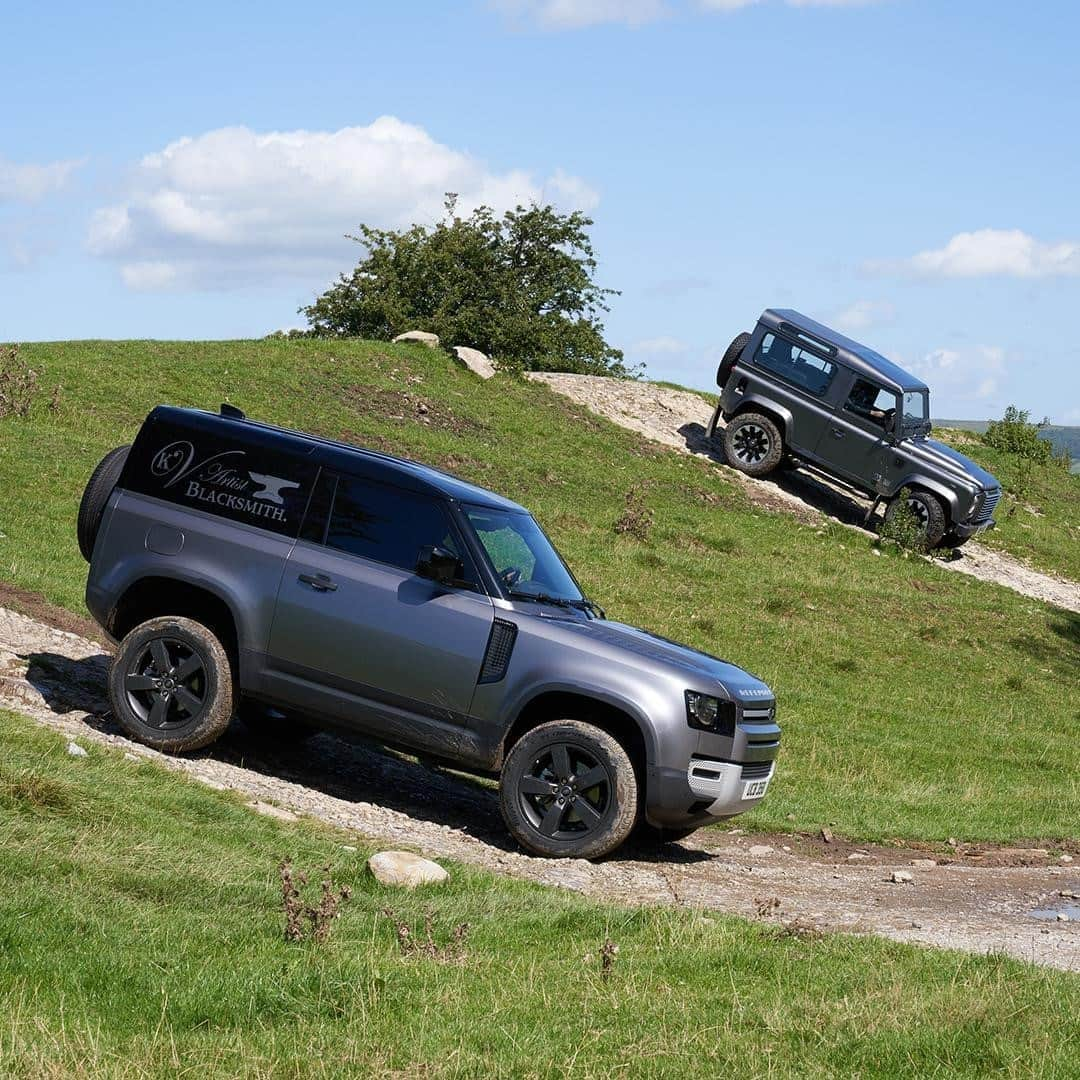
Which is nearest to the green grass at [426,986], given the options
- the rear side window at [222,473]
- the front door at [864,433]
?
the rear side window at [222,473]

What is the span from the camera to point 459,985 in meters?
5.37

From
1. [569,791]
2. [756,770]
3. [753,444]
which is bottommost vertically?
[569,791]

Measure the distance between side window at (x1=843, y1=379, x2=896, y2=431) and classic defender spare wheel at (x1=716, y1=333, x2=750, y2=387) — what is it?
2.51 metres

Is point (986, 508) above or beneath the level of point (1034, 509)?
beneath

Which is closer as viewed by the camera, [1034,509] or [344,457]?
[344,457]

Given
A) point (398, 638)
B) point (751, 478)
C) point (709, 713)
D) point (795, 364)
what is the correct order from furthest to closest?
1. point (751, 478)
2. point (795, 364)
3. point (398, 638)
4. point (709, 713)

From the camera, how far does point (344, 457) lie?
31.6 ft

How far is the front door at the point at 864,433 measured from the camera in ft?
89.8

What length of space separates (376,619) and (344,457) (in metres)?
1.20

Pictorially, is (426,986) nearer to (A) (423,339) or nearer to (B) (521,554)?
(B) (521,554)

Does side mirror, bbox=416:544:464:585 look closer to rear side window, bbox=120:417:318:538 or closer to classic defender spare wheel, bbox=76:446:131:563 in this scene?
rear side window, bbox=120:417:318:538

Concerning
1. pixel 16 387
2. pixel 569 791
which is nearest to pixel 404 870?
pixel 569 791

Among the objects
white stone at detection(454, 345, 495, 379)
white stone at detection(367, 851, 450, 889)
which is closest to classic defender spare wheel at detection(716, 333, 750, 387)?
white stone at detection(454, 345, 495, 379)

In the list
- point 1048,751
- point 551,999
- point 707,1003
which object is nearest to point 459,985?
point 551,999
